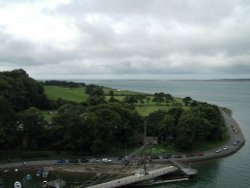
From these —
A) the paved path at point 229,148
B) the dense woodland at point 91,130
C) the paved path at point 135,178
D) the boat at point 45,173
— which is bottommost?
the boat at point 45,173

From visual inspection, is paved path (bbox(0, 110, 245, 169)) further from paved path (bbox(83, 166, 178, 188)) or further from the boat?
paved path (bbox(83, 166, 178, 188))

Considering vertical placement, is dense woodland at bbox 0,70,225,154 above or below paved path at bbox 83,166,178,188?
above

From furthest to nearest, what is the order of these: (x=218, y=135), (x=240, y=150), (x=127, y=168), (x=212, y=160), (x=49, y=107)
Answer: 1. (x=49, y=107)
2. (x=218, y=135)
3. (x=240, y=150)
4. (x=212, y=160)
5. (x=127, y=168)

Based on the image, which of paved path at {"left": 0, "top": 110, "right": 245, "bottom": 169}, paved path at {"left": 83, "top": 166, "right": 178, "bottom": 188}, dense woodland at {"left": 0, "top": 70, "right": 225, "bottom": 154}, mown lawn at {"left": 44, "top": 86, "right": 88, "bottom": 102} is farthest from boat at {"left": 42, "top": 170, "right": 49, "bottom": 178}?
mown lawn at {"left": 44, "top": 86, "right": 88, "bottom": 102}

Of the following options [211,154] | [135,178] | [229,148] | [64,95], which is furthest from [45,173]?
[64,95]

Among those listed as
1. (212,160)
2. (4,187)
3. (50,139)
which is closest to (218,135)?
(212,160)

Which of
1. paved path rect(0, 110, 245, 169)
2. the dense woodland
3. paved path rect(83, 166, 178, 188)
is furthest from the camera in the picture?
the dense woodland

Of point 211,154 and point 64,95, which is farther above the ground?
point 64,95

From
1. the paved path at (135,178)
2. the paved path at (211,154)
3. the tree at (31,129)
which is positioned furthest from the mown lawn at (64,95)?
the paved path at (135,178)

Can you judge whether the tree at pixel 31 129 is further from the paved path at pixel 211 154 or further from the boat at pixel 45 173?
the boat at pixel 45 173

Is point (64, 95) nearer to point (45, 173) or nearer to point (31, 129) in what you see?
point (31, 129)

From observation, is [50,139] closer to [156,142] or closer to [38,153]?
[38,153]
